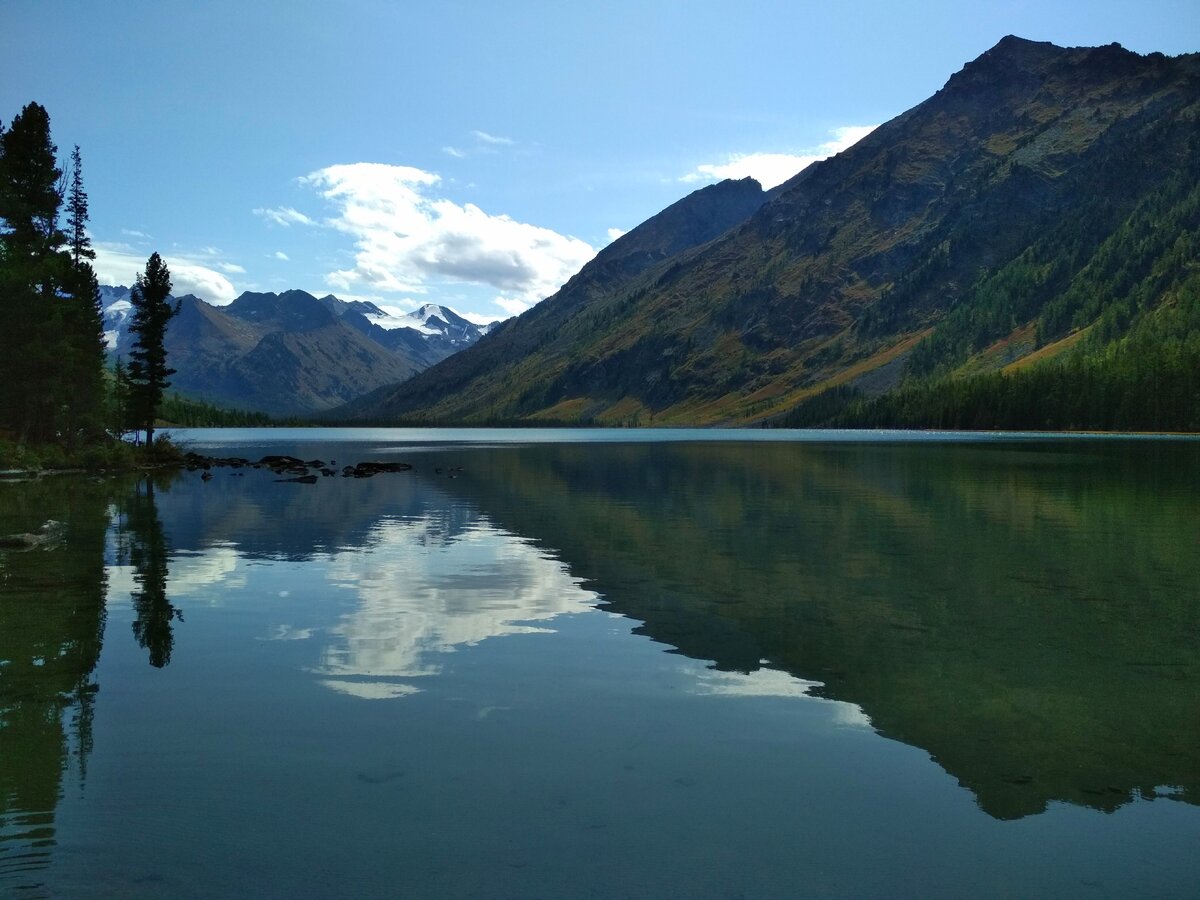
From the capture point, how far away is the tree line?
252 ft

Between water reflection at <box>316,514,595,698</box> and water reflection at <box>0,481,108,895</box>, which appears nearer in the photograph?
water reflection at <box>0,481,108,895</box>

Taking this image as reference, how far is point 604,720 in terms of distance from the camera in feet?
53.5

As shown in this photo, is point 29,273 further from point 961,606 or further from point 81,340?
point 961,606

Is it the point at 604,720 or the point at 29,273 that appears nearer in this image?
the point at 604,720

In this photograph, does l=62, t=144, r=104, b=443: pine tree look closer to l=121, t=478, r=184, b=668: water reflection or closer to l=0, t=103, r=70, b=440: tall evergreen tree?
l=0, t=103, r=70, b=440: tall evergreen tree

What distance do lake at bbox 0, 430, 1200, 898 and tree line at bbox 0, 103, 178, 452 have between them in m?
50.0

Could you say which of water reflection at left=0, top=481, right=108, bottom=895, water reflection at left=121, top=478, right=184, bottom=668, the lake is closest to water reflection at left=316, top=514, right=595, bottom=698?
the lake

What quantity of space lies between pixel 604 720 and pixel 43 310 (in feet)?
268

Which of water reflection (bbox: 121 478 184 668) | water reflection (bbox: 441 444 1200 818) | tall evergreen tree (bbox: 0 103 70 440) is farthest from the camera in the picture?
tall evergreen tree (bbox: 0 103 70 440)

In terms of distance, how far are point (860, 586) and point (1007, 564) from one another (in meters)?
8.02

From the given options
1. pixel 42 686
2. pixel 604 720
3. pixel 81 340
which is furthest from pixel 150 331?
pixel 604 720

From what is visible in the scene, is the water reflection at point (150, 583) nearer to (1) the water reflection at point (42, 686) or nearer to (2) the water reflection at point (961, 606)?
(1) the water reflection at point (42, 686)

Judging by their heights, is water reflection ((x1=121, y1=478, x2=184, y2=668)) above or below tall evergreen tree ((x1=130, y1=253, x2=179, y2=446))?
below

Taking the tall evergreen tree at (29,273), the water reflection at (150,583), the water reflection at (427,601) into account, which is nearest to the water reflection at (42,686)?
the water reflection at (150,583)
